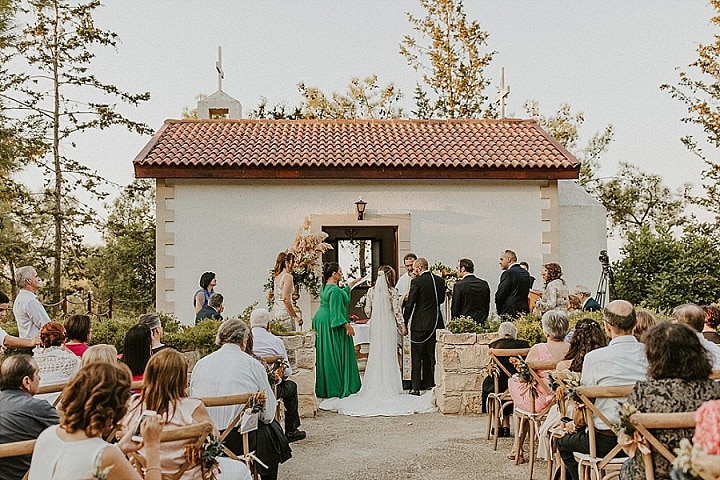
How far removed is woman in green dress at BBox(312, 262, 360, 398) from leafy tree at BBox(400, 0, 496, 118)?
666 inches

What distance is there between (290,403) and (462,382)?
83.8 inches

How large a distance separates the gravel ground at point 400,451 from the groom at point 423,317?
1.36m

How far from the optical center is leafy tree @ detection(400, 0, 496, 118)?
25453 mm

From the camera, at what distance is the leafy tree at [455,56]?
25.5 metres

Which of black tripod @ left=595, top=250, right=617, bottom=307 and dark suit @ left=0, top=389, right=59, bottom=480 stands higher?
black tripod @ left=595, top=250, right=617, bottom=307

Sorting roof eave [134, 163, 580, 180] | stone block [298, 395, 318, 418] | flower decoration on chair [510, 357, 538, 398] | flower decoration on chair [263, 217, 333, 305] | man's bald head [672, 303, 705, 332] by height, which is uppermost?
roof eave [134, 163, 580, 180]

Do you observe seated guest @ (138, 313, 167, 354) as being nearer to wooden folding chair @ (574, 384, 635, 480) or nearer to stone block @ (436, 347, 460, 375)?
wooden folding chair @ (574, 384, 635, 480)

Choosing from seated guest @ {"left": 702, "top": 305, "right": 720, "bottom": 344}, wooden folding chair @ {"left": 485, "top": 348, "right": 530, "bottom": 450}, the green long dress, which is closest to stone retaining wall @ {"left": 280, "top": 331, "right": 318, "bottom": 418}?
the green long dress

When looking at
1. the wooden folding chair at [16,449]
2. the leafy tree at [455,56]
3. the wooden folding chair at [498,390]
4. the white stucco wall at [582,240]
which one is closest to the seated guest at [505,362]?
the wooden folding chair at [498,390]

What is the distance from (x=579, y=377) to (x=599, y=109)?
24019 millimetres

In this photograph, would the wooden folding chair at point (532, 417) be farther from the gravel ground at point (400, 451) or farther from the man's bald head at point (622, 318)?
the man's bald head at point (622, 318)

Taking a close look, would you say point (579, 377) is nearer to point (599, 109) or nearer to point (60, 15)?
point (60, 15)

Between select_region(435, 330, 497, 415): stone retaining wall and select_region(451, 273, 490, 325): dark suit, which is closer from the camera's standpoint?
select_region(435, 330, 497, 415): stone retaining wall

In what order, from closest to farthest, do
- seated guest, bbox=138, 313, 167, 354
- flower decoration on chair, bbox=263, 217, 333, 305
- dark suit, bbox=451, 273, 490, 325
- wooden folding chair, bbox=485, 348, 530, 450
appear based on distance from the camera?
1. seated guest, bbox=138, 313, 167, 354
2. wooden folding chair, bbox=485, 348, 530, 450
3. dark suit, bbox=451, 273, 490, 325
4. flower decoration on chair, bbox=263, 217, 333, 305
